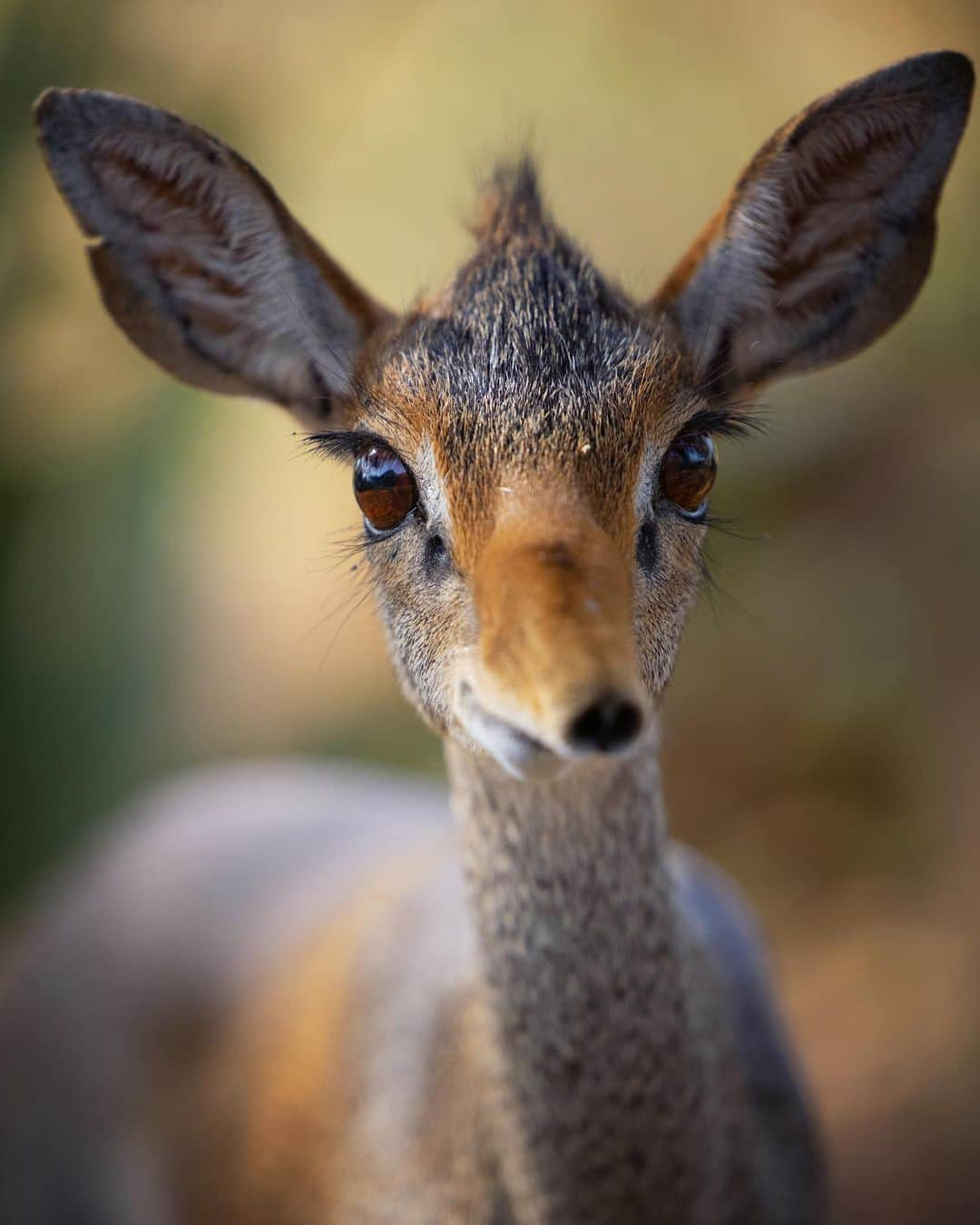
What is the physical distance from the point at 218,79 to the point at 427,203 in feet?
8.20

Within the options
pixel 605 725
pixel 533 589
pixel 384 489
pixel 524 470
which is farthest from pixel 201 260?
pixel 605 725

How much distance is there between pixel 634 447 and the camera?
1984 millimetres

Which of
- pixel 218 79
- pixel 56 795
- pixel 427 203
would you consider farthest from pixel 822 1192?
pixel 427 203

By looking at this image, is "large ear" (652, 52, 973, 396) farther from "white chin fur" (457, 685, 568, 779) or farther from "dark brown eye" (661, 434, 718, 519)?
"white chin fur" (457, 685, 568, 779)

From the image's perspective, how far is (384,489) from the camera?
2088 millimetres

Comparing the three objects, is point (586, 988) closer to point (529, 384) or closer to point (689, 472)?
point (689, 472)

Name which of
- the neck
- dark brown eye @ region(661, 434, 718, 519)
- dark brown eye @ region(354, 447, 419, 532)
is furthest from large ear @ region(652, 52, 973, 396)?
the neck

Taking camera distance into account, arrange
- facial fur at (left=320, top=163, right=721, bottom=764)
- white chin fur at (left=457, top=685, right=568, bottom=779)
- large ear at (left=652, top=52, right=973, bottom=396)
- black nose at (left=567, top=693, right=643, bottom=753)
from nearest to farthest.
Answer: black nose at (left=567, top=693, right=643, bottom=753)
white chin fur at (left=457, top=685, right=568, bottom=779)
facial fur at (left=320, top=163, right=721, bottom=764)
large ear at (left=652, top=52, right=973, bottom=396)

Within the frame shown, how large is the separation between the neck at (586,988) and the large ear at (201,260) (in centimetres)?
87

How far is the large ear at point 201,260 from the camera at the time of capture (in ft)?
7.09

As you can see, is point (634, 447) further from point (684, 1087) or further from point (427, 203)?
point (427, 203)

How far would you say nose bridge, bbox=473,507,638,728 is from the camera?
5.00ft

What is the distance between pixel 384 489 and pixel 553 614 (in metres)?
0.59

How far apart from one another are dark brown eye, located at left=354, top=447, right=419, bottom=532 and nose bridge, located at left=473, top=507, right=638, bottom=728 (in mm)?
280
